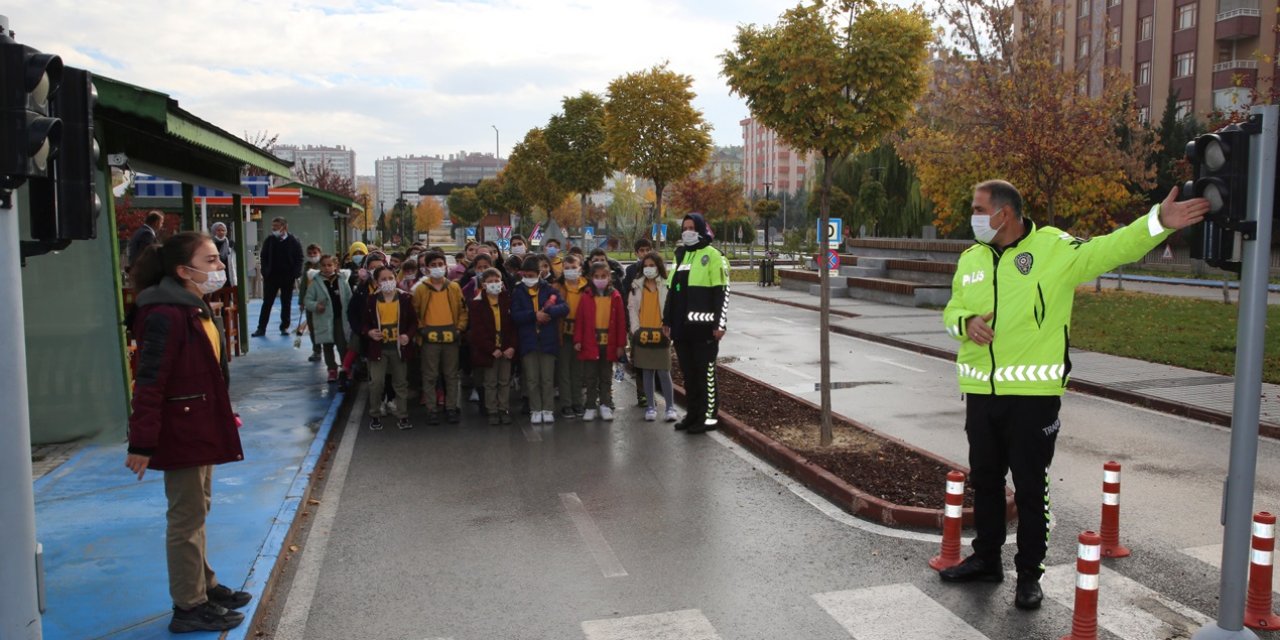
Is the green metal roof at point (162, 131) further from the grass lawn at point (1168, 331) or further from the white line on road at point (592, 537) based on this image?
the grass lawn at point (1168, 331)

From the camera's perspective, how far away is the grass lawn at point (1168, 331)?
48.3ft

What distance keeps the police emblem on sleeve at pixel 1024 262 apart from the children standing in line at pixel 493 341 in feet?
19.3

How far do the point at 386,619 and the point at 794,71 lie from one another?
5888mm

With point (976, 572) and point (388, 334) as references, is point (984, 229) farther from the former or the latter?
point (388, 334)

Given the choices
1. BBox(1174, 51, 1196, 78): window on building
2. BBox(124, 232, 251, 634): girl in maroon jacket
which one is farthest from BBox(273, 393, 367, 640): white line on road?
BBox(1174, 51, 1196, 78): window on building

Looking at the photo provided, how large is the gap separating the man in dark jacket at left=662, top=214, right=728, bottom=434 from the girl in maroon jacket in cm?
533

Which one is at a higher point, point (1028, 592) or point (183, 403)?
point (183, 403)

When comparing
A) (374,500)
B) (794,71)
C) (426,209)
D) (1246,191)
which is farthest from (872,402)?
(426,209)

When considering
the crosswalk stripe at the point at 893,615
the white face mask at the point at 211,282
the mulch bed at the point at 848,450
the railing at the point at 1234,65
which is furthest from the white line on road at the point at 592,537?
the railing at the point at 1234,65

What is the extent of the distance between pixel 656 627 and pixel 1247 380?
299 cm

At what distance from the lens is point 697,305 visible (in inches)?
380

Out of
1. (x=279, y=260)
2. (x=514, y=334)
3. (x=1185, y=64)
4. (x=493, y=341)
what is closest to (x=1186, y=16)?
(x=1185, y=64)

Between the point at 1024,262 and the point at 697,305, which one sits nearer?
the point at 1024,262

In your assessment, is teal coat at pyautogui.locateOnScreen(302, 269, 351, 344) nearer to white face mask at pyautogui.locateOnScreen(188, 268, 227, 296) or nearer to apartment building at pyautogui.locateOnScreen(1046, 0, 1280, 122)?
white face mask at pyautogui.locateOnScreen(188, 268, 227, 296)
